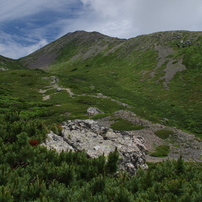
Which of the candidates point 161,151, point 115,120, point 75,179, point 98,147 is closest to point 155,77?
point 115,120

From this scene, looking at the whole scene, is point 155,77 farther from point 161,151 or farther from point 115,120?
point 161,151

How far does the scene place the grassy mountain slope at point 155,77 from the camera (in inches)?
1873

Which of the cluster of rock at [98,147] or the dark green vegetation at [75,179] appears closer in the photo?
the dark green vegetation at [75,179]

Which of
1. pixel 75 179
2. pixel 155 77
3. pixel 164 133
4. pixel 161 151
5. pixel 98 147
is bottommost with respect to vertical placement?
pixel 161 151

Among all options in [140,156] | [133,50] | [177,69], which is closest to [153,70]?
[177,69]

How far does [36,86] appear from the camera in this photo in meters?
69.2

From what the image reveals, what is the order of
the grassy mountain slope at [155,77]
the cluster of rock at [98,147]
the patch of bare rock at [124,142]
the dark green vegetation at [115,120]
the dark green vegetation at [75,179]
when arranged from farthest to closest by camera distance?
the grassy mountain slope at [155,77]
the patch of bare rock at [124,142]
the cluster of rock at [98,147]
the dark green vegetation at [115,120]
the dark green vegetation at [75,179]

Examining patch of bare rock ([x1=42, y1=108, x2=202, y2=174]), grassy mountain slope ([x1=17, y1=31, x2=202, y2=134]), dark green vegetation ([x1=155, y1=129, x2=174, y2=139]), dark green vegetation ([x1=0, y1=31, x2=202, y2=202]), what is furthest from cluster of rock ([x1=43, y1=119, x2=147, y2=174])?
grassy mountain slope ([x1=17, y1=31, x2=202, y2=134])

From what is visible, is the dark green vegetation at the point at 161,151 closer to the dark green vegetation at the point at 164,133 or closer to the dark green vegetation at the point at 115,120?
the dark green vegetation at the point at 115,120

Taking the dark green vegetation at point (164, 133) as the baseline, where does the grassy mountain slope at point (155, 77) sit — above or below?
above

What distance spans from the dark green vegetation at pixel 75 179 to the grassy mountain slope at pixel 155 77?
1167 inches

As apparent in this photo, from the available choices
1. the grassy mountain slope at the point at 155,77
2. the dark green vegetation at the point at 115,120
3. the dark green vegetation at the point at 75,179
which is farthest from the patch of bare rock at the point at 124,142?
the grassy mountain slope at the point at 155,77

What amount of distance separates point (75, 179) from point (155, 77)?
289 feet

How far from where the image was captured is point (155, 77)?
291 feet
